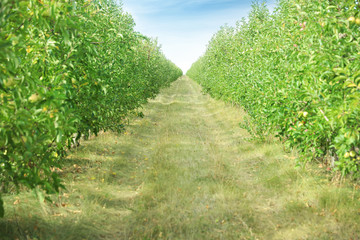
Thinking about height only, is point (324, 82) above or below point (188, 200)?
above

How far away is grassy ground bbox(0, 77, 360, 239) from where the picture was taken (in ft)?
18.1

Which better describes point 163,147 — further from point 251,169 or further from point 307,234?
point 307,234

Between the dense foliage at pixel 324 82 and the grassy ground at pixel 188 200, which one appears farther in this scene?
the grassy ground at pixel 188 200

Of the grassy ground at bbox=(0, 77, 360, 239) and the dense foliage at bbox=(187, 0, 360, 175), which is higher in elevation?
the dense foliage at bbox=(187, 0, 360, 175)

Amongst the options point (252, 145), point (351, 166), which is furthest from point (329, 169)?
point (252, 145)

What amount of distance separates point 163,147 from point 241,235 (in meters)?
6.70

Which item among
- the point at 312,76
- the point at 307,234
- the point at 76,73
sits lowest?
the point at 307,234

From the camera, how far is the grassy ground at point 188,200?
18.1ft

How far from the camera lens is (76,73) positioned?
5344 millimetres

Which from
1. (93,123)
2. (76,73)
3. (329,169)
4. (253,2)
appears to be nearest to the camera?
(76,73)

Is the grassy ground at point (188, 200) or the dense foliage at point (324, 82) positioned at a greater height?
the dense foliage at point (324, 82)

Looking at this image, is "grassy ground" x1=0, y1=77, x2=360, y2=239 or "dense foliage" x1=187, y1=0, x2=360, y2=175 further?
"grassy ground" x1=0, y1=77, x2=360, y2=239

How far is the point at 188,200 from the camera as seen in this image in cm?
703

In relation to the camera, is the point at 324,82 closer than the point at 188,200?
Yes
